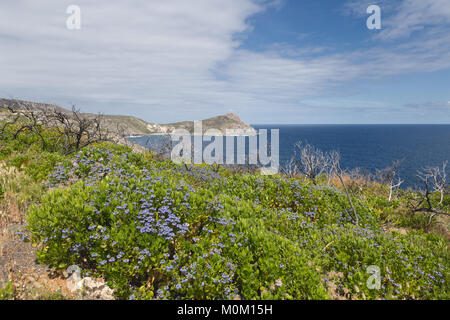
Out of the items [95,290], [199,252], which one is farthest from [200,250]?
[95,290]

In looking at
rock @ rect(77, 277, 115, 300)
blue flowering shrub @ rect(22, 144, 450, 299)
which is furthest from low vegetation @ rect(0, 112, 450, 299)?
rock @ rect(77, 277, 115, 300)

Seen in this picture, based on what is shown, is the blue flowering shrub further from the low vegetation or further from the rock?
the rock

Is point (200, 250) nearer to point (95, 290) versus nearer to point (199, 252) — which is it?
point (199, 252)

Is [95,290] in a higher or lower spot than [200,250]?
lower

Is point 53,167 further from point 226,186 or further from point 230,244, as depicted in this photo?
point 230,244

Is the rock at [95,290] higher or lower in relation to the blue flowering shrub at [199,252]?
lower

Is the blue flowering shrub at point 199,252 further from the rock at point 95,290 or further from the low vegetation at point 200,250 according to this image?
the rock at point 95,290

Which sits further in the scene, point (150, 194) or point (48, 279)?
point (150, 194)

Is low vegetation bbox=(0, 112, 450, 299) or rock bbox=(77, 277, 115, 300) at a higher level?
low vegetation bbox=(0, 112, 450, 299)

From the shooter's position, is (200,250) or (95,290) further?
(200,250)

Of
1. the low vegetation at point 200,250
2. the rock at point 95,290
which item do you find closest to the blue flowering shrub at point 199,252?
the low vegetation at point 200,250
